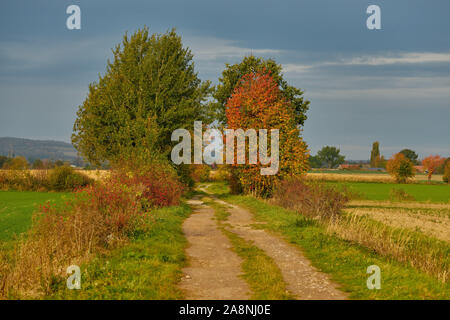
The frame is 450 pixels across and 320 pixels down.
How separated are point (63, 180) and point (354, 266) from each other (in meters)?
40.8

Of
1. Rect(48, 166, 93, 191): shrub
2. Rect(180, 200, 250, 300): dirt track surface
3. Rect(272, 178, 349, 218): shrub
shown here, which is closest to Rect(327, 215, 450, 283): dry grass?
Rect(180, 200, 250, 300): dirt track surface

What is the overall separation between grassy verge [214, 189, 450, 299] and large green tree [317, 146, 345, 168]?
155838mm

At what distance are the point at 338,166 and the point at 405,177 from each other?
322 ft

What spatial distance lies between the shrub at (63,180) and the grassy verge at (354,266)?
33483 mm

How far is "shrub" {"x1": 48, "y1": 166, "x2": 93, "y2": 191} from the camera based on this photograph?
44.1 metres

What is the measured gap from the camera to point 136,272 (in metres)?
9.28

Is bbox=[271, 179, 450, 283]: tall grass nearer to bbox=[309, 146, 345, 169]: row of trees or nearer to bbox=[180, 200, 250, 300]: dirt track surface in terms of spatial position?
bbox=[180, 200, 250, 300]: dirt track surface

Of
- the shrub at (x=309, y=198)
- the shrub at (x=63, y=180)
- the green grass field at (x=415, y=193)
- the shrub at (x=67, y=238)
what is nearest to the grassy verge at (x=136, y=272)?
the shrub at (x=67, y=238)

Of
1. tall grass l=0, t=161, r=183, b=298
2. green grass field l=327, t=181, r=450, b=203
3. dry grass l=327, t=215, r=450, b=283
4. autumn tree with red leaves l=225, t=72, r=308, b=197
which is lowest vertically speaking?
green grass field l=327, t=181, r=450, b=203

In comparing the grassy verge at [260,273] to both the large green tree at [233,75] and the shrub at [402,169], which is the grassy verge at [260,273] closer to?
the large green tree at [233,75]

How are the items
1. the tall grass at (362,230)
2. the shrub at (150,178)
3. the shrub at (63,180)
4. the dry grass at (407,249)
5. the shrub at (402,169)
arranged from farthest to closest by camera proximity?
the shrub at (402,169) < the shrub at (63,180) < the shrub at (150,178) < the tall grass at (362,230) < the dry grass at (407,249)

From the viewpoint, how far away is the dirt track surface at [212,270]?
8.09 metres

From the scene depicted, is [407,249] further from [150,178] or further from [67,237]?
[150,178]

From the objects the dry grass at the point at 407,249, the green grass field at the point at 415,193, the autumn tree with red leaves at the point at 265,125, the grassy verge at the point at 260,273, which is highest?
the autumn tree with red leaves at the point at 265,125
